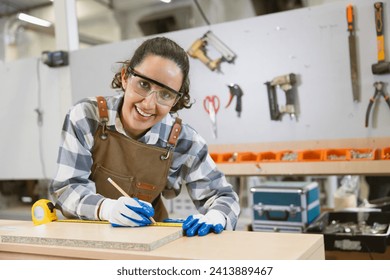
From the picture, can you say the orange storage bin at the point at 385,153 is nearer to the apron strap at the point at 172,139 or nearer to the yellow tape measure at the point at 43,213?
the apron strap at the point at 172,139

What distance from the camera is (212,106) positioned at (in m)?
2.33

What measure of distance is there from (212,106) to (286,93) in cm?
41

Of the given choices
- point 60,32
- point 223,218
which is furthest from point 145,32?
point 223,218

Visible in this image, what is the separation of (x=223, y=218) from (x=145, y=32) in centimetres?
409

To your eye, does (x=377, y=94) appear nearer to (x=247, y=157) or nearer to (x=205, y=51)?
(x=247, y=157)

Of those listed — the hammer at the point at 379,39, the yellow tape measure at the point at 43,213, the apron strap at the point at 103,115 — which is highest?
the hammer at the point at 379,39

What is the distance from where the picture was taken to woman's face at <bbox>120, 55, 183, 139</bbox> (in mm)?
1104

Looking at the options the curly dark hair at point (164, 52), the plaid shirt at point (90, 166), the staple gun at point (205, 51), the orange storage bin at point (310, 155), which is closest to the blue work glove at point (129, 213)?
the plaid shirt at point (90, 166)

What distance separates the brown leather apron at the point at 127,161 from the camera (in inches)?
48.1

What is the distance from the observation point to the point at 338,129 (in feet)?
6.88

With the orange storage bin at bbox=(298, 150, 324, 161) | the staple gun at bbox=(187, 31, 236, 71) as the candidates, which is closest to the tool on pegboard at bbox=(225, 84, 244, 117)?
the staple gun at bbox=(187, 31, 236, 71)

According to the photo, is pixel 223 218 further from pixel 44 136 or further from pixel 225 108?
pixel 44 136

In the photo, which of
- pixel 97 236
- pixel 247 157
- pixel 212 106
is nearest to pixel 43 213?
pixel 97 236

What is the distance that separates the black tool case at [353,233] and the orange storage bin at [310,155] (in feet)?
1.03
